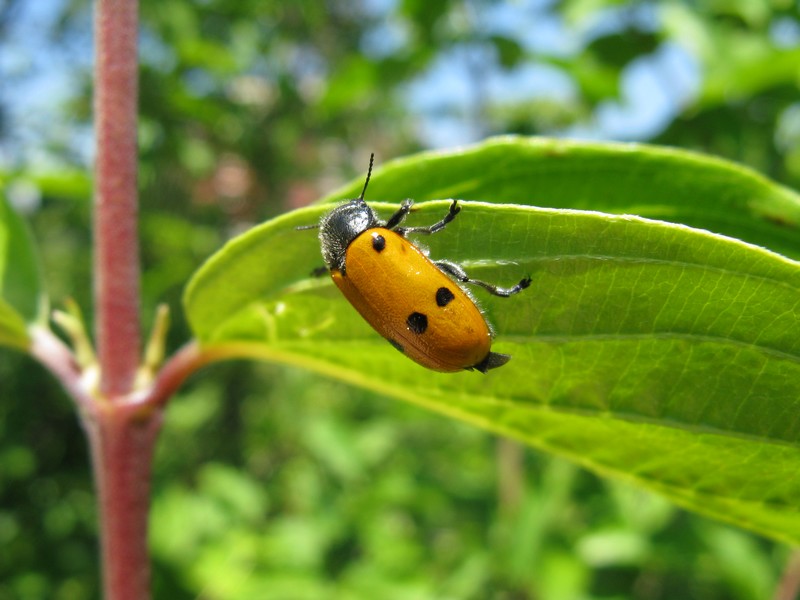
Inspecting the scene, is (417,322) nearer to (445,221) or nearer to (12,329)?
(445,221)

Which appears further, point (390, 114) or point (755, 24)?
point (390, 114)

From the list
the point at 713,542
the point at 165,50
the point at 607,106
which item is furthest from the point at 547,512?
the point at 165,50

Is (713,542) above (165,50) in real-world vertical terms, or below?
below

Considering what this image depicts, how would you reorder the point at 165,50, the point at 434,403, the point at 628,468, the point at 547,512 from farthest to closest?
the point at 165,50 < the point at 547,512 < the point at 434,403 < the point at 628,468

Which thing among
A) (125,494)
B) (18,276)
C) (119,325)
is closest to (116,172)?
(119,325)

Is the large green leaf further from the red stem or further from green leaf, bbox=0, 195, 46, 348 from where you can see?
green leaf, bbox=0, 195, 46, 348

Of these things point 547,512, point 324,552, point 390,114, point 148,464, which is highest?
point 390,114

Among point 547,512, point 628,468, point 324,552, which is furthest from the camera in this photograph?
point 324,552

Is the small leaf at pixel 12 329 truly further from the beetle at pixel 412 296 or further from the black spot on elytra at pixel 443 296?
the black spot on elytra at pixel 443 296

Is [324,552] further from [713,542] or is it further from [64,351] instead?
[64,351]
